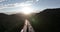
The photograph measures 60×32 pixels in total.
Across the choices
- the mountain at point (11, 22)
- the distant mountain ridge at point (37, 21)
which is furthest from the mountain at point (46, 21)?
the mountain at point (11, 22)

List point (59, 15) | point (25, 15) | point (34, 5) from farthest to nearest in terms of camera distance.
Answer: point (59, 15)
point (25, 15)
point (34, 5)

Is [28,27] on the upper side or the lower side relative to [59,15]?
lower

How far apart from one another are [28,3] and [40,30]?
60 centimetres

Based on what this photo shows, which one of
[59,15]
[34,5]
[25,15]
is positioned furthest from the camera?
[59,15]

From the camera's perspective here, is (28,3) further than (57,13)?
No

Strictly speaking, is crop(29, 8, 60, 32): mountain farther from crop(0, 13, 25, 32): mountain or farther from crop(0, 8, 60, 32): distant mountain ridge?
crop(0, 13, 25, 32): mountain

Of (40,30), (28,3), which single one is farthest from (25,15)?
(40,30)

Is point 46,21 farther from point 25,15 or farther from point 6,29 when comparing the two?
point 6,29

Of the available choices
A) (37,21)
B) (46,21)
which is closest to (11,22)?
(37,21)

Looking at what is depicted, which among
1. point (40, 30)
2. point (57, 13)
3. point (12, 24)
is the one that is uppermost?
point (57, 13)

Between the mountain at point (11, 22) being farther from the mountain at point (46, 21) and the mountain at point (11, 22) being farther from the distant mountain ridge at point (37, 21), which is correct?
the mountain at point (46, 21)

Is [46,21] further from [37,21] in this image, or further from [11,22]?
[11,22]

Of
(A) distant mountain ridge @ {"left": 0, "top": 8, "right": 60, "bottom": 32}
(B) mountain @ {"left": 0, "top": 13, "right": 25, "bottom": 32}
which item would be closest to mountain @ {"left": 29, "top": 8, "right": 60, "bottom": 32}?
(A) distant mountain ridge @ {"left": 0, "top": 8, "right": 60, "bottom": 32}

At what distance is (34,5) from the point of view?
1.71 meters
